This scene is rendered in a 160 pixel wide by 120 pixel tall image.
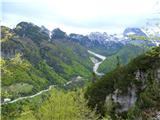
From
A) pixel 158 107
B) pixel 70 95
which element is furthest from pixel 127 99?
pixel 158 107

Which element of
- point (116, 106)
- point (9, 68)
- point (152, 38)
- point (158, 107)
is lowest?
point (116, 106)

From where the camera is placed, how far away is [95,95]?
12188 cm

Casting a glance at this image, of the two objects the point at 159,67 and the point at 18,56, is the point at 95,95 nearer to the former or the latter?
the point at 159,67

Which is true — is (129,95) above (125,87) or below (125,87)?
below

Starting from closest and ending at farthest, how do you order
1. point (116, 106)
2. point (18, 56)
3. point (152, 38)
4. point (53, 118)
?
point (152, 38) → point (18, 56) → point (53, 118) → point (116, 106)

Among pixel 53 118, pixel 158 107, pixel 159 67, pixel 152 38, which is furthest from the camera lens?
pixel 159 67

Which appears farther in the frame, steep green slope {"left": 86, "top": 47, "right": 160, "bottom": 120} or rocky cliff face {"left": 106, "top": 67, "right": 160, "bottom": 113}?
rocky cliff face {"left": 106, "top": 67, "right": 160, "bottom": 113}

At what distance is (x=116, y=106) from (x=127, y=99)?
3.65 meters

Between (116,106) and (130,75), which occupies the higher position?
(130,75)

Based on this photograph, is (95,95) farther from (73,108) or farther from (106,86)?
(73,108)

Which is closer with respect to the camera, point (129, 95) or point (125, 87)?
point (129, 95)

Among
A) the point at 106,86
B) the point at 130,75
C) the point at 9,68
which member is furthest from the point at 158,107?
the point at 106,86

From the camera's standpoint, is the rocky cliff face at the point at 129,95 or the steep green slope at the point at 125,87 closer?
the steep green slope at the point at 125,87

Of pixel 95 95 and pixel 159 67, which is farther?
pixel 95 95
